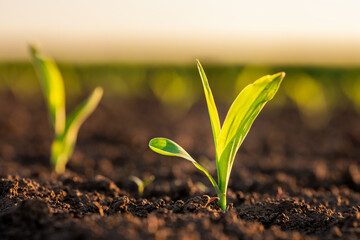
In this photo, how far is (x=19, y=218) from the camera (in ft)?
5.29

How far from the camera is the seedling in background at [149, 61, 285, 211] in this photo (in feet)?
5.49

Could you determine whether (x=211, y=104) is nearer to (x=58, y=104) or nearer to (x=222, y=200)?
(x=222, y=200)

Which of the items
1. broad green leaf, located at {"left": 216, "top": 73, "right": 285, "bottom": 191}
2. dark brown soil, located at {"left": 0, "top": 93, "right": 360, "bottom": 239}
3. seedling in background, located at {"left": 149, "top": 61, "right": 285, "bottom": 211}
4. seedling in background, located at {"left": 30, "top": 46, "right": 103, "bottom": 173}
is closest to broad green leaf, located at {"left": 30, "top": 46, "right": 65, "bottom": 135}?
seedling in background, located at {"left": 30, "top": 46, "right": 103, "bottom": 173}

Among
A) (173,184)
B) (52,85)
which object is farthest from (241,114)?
(52,85)

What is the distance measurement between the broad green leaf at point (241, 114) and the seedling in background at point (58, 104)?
3.66 ft

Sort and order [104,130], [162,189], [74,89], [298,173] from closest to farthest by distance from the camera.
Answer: [162,189] < [298,173] < [104,130] < [74,89]

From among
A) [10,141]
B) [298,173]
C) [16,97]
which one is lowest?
[16,97]

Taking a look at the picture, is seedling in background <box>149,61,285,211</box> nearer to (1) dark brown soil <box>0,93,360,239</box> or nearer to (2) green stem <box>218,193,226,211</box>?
(2) green stem <box>218,193,226,211</box>

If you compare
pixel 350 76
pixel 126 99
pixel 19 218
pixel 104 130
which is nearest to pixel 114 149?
pixel 104 130

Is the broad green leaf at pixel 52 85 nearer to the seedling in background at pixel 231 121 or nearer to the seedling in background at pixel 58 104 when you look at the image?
the seedling in background at pixel 58 104

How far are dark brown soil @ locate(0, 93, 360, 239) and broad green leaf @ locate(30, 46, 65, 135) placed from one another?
1.29 ft

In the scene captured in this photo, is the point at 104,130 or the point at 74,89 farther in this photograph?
the point at 74,89

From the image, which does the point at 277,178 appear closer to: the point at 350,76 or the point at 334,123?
the point at 334,123

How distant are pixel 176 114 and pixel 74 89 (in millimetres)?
4468
